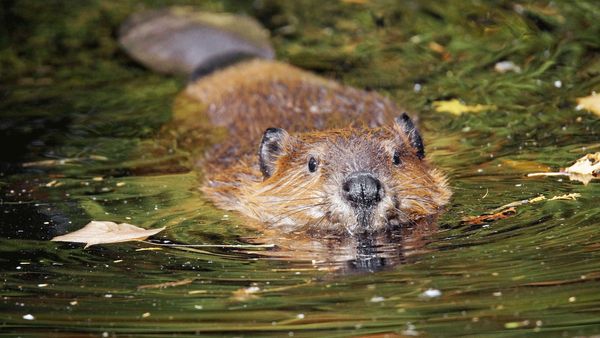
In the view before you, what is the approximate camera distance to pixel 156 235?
5.87 metres

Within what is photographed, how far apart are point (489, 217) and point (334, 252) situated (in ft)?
2.93

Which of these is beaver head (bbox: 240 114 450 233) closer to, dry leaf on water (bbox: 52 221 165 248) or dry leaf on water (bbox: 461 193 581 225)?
dry leaf on water (bbox: 461 193 581 225)

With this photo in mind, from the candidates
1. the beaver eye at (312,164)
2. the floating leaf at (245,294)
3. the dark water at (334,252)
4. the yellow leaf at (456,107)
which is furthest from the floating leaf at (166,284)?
the yellow leaf at (456,107)

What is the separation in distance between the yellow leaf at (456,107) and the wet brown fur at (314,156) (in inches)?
21.3

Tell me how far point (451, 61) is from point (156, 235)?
420cm

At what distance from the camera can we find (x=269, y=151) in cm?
632

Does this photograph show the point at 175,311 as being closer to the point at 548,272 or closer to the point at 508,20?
the point at 548,272

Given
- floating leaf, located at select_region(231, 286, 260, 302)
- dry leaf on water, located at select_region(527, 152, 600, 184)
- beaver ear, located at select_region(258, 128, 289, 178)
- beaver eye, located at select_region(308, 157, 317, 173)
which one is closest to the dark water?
floating leaf, located at select_region(231, 286, 260, 302)

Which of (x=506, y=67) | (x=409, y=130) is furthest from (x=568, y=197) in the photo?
(x=506, y=67)

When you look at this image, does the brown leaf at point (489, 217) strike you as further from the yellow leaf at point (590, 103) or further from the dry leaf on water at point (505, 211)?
the yellow leaf at point (590, 103)

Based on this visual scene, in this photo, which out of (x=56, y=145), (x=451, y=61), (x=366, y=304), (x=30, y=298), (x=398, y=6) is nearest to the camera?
(x=366, y=304)

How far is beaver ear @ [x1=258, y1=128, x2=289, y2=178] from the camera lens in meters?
6.27

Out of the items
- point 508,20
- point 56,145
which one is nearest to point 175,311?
point 56,145

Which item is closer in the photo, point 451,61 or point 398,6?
point 451,61
